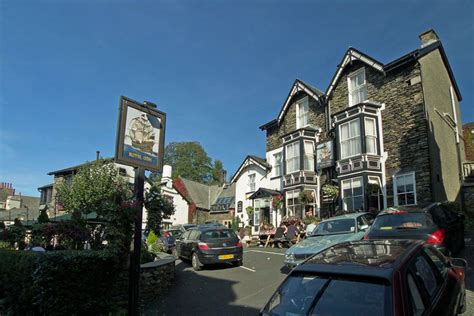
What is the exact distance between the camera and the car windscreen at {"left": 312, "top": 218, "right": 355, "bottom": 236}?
11.1m

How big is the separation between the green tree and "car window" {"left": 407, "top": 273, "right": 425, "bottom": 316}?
63010mm

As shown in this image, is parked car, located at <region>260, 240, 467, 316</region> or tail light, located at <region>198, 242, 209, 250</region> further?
tail light, located at <region>198, 242, 209, 250</region>

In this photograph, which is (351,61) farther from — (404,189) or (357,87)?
(404,189)

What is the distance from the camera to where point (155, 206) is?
826 cm

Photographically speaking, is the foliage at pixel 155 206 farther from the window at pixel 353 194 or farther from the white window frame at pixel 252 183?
the white window frame at pixel 252 183

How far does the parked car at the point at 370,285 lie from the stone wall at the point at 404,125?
14.8m

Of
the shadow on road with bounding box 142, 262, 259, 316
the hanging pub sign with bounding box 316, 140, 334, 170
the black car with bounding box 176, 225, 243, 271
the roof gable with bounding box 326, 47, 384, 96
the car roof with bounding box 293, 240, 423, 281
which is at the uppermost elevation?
the roof gable with bounding box 326, 47, 384, 96

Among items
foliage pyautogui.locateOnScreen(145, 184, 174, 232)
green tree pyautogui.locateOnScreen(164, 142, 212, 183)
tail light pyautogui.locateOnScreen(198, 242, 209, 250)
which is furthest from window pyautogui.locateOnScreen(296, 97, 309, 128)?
green tree pyautogui.locateOnScreen(164, 142, 212, 183)

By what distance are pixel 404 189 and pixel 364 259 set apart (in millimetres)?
16316

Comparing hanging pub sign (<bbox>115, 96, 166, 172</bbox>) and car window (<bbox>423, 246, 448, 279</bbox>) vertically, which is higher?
hanging pub sign (<bbox>115, 96, 166, 172</bbox>)

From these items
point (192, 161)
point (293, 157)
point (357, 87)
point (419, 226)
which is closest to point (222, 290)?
point (419, 226)

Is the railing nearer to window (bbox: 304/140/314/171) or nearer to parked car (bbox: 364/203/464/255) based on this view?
window (bbox: 304/140/314/171)

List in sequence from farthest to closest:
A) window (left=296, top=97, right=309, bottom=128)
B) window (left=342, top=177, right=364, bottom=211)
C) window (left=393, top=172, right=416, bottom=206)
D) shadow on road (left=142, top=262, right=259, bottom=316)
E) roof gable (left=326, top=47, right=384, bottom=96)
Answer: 1. window (left=296, top=97, right=309, bottom=128)
2. roof gable (left=326, top=47, right=384, bottom=96)
3. window (left=342, top=177, right=364, bottom=211)
4. window (left=393, top=172, right=416, bottom=206)
5. shadow on road (left=142, top=262, right=259, bottom=316)

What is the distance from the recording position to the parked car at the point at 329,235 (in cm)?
995
